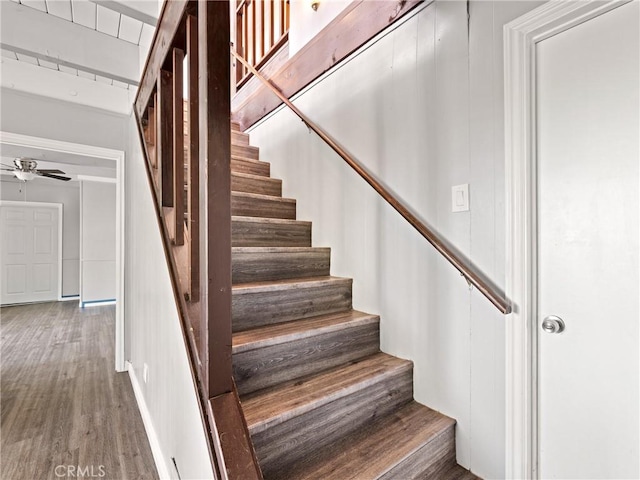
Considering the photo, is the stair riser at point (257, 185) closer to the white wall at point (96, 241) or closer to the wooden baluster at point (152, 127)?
the wooden baluster at point (152, 127)

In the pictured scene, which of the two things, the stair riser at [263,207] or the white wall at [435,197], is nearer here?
the white wall at [435,197]

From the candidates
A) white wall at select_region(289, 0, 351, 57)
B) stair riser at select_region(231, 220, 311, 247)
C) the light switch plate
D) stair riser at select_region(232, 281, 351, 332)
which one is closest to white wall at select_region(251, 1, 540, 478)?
the light switch plate

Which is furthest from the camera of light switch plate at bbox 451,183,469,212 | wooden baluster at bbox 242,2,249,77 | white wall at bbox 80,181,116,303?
white wall at bbox 80,181,116,303

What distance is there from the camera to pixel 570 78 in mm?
1196

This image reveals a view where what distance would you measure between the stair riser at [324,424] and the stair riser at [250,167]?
2.03 m

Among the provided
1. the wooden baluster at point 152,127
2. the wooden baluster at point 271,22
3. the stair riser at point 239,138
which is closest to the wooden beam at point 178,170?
the wooden baluster at point 152,127

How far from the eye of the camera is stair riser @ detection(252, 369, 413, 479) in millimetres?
1161

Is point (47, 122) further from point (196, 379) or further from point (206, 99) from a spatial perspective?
point (196, 379)

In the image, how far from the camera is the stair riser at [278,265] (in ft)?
5.85

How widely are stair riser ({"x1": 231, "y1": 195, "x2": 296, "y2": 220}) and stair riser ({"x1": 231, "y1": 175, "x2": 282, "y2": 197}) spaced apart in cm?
24

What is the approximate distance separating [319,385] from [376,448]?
0.33m

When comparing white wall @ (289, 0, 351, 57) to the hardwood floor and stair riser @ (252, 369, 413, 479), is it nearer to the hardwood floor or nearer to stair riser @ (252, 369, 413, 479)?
stair riser @ (252, 369, 413, 479)

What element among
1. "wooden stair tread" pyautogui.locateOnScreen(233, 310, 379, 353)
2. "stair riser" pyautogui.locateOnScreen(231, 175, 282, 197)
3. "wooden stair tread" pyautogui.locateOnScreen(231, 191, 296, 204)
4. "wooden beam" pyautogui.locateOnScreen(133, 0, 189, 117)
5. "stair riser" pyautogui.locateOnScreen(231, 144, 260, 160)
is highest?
"wooden beam" pyautogui.locateOnScreen(133, 0, 189, 117)

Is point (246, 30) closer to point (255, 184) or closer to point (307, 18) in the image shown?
point (307, 18)
